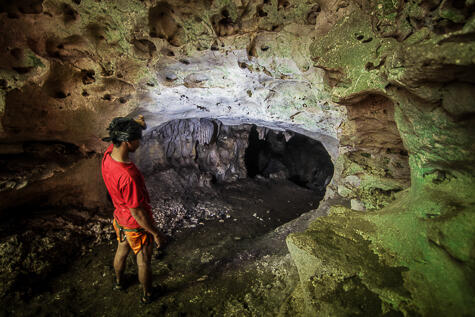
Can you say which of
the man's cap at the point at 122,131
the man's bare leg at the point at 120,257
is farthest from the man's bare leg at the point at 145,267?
the man's cap at the point at 122,131

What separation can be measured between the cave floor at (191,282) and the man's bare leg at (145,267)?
17 centimetres

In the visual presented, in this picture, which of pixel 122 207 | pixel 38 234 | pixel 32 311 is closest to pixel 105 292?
pixel 32 311

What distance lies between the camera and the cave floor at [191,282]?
2.37 m

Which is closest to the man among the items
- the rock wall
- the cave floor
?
the cave floor

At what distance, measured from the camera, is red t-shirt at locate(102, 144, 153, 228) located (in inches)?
83.3

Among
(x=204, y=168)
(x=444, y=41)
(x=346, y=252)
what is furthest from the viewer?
(x=204, y=168)

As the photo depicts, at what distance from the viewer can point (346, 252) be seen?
178 cm

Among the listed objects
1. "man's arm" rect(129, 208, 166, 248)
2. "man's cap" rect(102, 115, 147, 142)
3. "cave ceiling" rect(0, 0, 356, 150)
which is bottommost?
"man's arm" rect(129, 208, 166, 248)

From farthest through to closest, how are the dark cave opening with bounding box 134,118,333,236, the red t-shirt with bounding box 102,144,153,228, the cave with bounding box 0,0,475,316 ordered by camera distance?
the dark cave opening with bounding box 134,118,333,236
the red t-shirt with bounding box 102,144,153,228
the cave with bounding box 0,0,475,316

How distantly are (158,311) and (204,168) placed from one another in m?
5.23

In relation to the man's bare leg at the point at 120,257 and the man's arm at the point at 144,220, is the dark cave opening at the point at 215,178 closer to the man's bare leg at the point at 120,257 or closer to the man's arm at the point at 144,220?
the man's bare leg at the point at 120,257

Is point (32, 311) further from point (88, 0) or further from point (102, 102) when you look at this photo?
point (88, 0)

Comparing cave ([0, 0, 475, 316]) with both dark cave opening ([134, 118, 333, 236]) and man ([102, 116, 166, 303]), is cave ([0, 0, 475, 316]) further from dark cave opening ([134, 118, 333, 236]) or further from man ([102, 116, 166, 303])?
man ([102, 116, 166, 303])

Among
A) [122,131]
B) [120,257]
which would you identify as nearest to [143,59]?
[122,131]
